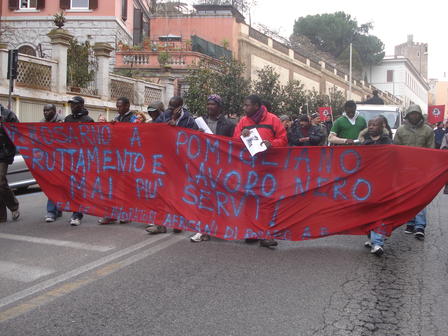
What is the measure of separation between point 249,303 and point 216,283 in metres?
0.60

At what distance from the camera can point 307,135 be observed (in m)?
9.84

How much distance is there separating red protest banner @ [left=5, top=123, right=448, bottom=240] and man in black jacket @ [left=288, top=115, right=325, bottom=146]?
3.26 metres

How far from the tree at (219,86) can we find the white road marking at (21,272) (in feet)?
58.4

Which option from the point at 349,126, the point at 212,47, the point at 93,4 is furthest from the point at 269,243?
the point at 93,4

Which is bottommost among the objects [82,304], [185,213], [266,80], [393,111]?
[82,304]

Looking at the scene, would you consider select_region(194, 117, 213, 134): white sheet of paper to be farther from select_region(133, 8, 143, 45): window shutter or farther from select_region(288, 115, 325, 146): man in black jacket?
select_region(133, 8, 143, 45): window shutter

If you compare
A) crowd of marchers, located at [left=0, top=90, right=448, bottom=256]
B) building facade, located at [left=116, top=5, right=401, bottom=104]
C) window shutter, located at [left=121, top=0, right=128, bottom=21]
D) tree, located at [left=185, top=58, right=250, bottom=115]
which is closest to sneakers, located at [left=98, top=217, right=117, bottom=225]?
crowd of marchers, located at [left=0, top=90, right=448, bottom=256]

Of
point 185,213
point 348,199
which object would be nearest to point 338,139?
point 348,199

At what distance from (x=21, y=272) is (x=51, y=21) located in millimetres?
24525

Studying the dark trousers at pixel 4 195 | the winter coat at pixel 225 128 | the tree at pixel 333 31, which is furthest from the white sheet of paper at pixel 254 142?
the tree at pixel 333 31

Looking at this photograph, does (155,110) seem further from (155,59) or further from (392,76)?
(392,76)

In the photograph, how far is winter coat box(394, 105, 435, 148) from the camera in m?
7.15

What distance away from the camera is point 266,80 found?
26375 mm

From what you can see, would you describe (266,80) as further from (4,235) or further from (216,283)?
(216,283)
